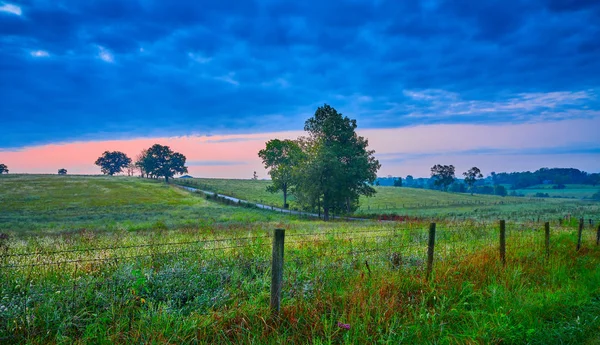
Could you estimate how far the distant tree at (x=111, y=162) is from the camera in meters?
151

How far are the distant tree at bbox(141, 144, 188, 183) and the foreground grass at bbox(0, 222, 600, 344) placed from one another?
117m

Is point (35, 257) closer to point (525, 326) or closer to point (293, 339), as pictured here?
point (293, 339)

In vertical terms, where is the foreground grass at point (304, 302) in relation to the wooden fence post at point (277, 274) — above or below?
below

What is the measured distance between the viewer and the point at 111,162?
498ft

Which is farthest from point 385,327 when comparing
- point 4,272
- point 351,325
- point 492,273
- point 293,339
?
point 4,272

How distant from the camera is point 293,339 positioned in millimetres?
4977

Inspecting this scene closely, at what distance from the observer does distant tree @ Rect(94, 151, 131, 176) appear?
15062 centimetres

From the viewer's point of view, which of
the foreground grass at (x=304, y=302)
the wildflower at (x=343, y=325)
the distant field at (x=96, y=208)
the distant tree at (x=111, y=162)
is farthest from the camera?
the distant tree at (x=111, y=162)

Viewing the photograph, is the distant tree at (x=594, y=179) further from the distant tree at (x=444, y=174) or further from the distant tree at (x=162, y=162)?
the distant tree at (x=162, y=162)

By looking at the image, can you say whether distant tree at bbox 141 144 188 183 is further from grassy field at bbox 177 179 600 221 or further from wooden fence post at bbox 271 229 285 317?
wooden fence post at bbox 271 229 285 317

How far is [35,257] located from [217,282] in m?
5.72

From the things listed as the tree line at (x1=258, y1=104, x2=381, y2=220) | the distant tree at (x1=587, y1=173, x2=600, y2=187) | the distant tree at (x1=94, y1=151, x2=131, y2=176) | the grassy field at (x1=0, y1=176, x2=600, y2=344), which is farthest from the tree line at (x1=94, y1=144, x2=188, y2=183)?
the distant tree at (x1=587, y1=173, x2=600, y2=187)

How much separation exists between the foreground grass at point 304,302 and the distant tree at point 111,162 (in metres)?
162

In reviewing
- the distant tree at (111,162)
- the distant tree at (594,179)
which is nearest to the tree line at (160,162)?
the distant tree at (111,162)
